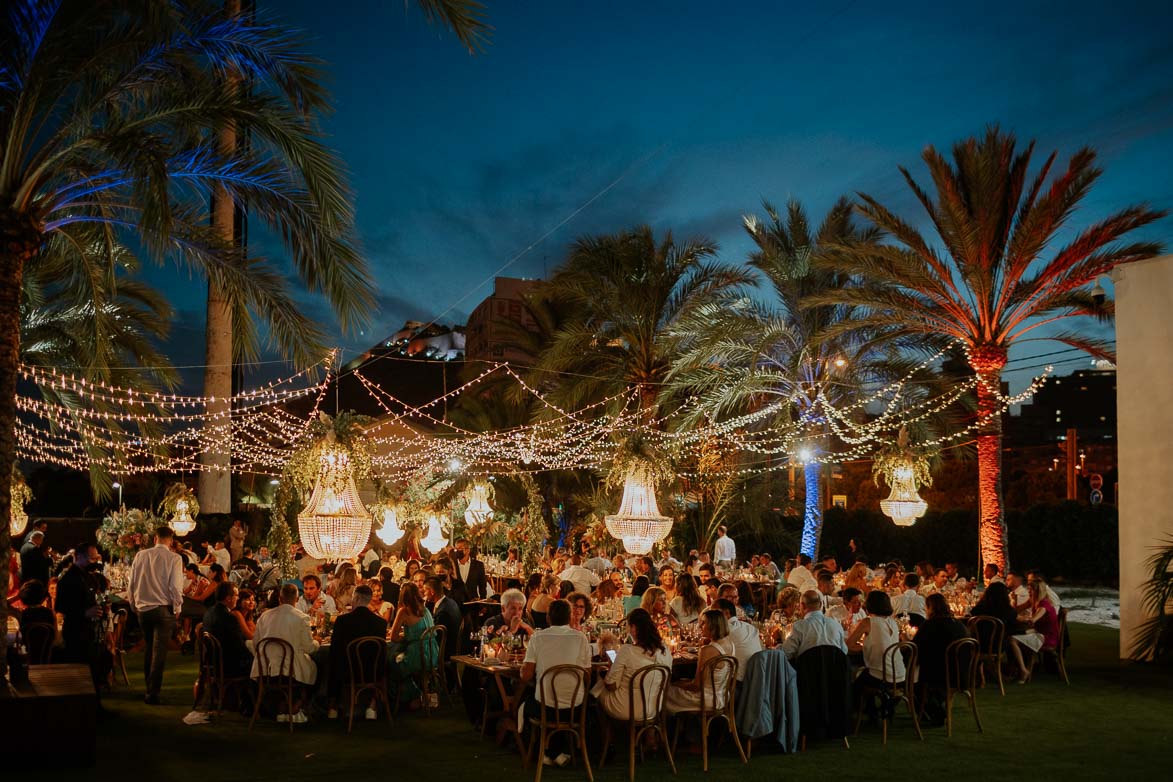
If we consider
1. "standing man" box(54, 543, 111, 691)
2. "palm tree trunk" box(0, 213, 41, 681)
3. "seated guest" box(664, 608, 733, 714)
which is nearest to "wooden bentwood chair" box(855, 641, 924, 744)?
"seated guest" box(664, 608, 733, 714)

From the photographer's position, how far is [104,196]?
8133 millimetres

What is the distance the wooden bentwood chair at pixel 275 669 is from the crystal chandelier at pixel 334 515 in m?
0.83

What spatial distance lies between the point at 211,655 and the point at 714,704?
4517 mm

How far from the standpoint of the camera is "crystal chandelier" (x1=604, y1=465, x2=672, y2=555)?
1005 centimetres

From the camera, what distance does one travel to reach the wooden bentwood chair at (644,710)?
6789 millimetres

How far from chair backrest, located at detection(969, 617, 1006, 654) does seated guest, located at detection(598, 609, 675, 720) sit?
453 centimetres

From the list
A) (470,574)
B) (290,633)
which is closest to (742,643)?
(290,633)

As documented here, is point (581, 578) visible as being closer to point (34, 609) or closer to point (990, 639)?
point (990, 639)

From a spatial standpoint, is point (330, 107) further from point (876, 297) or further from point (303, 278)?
point (876, 297)

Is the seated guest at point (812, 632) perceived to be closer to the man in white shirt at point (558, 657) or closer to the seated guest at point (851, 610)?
the seated guest at point (851, 610)

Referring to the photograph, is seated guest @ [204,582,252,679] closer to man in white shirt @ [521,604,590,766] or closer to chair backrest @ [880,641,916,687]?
man in white shirt @ [521,604,590,766]

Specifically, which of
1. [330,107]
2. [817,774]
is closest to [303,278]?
[330,107]

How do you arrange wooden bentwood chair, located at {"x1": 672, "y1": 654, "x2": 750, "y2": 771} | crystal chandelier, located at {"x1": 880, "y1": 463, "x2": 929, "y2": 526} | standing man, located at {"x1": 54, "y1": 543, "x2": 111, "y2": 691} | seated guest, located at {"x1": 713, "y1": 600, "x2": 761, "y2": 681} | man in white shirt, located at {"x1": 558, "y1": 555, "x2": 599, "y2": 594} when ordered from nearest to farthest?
1. wooden bentwood chair, located at {"x1": 672, "y1": 654, "x2": 750, "y2": 771}
2. seated guest, located at {"x1": 713, "y1": 600, "x2": 761, "y2": 681}
3. standing man, located at {"x1": 54, "y1": 543, "x2": 111, "y2": 691}
4. man in white shirt, located at {"x1": 558, "y1": 555, "x2": 599, "y2": 594}
5. crystal chandelier, located at {"x1": 880, "y1": 463, "x2": 929, "y2": 526}

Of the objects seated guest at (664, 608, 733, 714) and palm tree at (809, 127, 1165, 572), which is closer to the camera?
seated guest at (664, 608, 733, 714)
